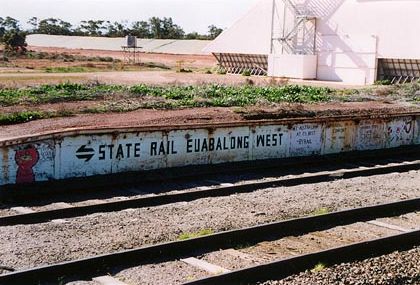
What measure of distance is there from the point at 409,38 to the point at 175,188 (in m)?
34.8

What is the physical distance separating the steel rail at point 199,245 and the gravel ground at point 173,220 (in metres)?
0.69

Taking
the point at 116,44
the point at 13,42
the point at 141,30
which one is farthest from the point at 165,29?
the point at 13,42

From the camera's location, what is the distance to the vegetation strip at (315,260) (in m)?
7.30

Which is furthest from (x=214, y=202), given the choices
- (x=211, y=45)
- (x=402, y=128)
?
(x=211, y=45)

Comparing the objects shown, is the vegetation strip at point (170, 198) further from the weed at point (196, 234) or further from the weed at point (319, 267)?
the weed at point (319, 267)

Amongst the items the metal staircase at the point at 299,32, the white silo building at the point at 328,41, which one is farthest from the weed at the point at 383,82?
the metal staircase at the point at 299,32

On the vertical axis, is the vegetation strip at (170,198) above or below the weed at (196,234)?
below

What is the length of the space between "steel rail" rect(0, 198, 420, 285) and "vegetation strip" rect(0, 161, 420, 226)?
2871mm

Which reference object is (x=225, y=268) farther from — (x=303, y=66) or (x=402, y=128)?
(x=303, y=66)

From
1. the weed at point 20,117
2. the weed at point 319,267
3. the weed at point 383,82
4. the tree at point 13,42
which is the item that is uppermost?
the tree at point 13,42

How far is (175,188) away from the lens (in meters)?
13.6

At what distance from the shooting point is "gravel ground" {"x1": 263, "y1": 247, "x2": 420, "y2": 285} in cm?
759

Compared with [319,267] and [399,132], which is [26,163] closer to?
[319,267]

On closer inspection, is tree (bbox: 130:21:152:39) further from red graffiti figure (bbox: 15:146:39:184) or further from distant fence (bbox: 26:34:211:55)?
→ red graffiti figure (bbox: 15:146:39:184)
